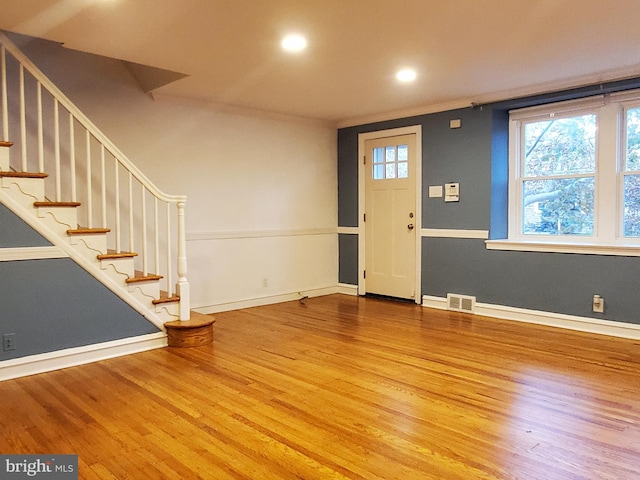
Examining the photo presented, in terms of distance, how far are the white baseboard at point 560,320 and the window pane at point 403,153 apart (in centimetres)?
165

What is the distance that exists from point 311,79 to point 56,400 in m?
3.04

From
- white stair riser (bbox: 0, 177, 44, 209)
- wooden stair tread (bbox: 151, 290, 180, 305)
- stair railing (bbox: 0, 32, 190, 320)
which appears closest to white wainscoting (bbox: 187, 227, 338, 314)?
stair railing (bbox: 0, 32, 190, 320)

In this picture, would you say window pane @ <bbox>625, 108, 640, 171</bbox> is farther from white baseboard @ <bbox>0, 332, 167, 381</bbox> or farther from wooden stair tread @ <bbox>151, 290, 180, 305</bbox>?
white baseboard @ <bbox>0, 332, 167, 381</bbox>

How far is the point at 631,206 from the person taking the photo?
4.23m

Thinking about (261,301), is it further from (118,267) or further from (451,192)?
(451,192)

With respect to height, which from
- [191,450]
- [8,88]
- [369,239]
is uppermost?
[8,88]

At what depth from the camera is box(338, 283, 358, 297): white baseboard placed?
6238 millimetres

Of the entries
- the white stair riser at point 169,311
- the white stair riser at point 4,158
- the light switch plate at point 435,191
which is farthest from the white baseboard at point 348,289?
the white stair riser at point 4,158

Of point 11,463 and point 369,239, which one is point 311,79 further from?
point 11,463

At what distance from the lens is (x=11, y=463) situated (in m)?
2.10

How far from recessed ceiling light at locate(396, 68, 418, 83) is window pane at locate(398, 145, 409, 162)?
4.65 ft

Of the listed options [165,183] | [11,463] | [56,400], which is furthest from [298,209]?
[11,463]

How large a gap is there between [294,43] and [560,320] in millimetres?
3364

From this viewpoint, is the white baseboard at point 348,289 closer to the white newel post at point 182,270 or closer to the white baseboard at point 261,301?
the white baseboard at point 261,301
